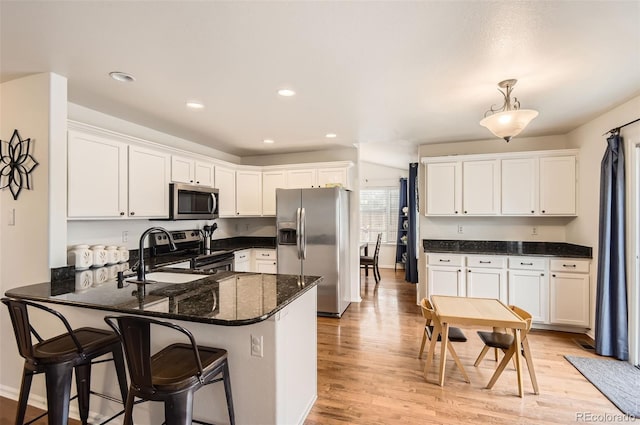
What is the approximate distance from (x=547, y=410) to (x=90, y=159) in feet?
13.7

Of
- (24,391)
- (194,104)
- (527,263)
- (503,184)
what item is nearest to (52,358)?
(24,391)

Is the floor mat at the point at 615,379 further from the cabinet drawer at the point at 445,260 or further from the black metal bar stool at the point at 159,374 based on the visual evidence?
the black metal bar stool at the point at 159,374

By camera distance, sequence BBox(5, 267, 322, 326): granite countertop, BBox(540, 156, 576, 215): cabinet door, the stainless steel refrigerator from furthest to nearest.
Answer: the stainless steel refrigerator < BBox(540, 156, 576, 215): cabinet door < BBox(5, 267, 322, 326): granite countertop

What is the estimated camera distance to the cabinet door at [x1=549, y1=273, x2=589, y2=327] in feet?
11.3

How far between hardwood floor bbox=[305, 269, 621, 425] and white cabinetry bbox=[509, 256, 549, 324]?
0.94 ft

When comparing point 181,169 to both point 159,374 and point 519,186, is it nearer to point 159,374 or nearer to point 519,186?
point 159,374

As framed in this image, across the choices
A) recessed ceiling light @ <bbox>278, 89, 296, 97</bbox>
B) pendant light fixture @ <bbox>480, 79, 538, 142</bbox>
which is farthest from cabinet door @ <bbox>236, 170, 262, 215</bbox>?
pendant light fixture @ <bbox>480, 79, 538, 142</bbox>

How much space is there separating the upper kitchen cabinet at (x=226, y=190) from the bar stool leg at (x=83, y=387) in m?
2.76

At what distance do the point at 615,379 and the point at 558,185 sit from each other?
221 cm

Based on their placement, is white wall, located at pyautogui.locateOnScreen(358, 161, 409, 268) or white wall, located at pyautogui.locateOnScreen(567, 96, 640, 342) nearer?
white wall, located at pyautogui.locateOnScreen(567, 96, 640, 342)

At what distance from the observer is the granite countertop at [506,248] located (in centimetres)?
364

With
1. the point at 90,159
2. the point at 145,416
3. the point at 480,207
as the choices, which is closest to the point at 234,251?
the point at 90,159

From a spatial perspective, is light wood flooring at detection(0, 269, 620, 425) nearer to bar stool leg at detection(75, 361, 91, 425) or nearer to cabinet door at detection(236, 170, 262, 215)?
bar stool leg at detection(75, 361, 91, 425)

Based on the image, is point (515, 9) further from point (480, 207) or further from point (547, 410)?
point (480, 207)
